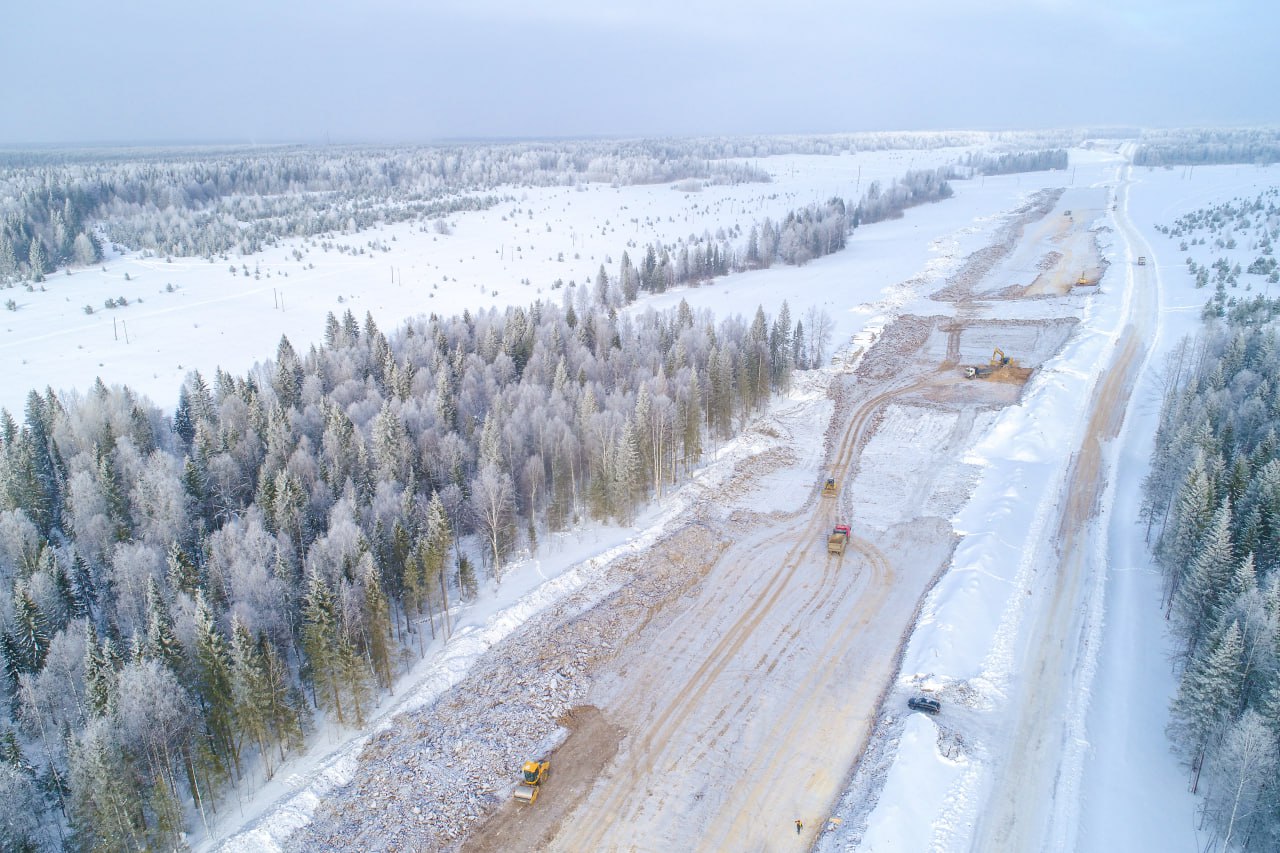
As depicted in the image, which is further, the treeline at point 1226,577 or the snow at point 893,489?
the snow at point 893,489

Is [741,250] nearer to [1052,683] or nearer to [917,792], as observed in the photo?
[1052,683]

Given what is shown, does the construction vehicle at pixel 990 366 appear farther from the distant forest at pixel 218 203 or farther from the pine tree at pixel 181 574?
the distant forest at pixel 218 203

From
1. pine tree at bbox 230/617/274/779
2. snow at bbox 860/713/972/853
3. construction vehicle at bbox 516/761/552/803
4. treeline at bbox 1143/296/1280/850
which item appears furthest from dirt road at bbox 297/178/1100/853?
treeline at bbox 1143/296/1280/850

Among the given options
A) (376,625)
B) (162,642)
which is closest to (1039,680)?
(376,625)

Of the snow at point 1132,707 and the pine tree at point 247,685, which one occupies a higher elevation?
the pine tree at point 247,685

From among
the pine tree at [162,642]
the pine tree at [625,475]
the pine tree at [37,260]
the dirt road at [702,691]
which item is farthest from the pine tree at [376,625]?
the pine tree at [37,260]

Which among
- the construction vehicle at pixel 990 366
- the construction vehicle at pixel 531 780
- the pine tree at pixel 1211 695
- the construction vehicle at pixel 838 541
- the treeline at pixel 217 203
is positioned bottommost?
the construction vehicle at pixel 531 780

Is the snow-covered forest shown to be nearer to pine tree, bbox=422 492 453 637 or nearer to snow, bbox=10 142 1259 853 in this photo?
snow, bbox=10 142 1259 853
